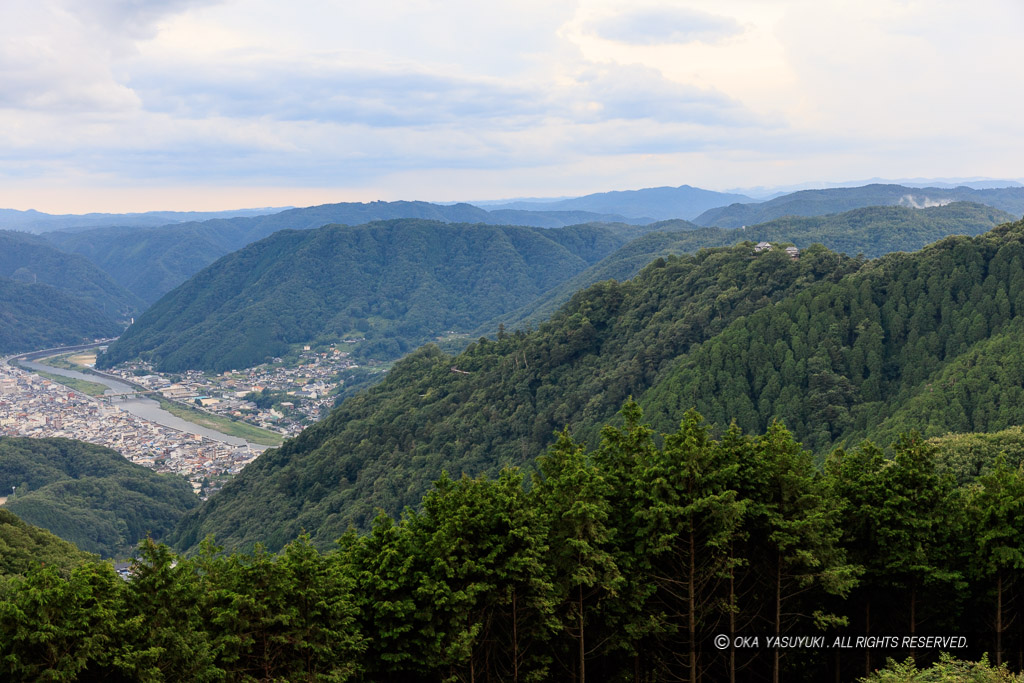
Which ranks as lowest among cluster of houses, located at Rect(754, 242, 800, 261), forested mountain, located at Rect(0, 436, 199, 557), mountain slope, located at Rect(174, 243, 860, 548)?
forested mountain, located at Rect(0, 436, 199, 557)

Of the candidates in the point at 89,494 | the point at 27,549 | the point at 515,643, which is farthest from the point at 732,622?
the point at 89,494

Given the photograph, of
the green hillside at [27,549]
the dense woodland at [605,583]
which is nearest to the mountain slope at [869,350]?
the dense woodland at [605,583]

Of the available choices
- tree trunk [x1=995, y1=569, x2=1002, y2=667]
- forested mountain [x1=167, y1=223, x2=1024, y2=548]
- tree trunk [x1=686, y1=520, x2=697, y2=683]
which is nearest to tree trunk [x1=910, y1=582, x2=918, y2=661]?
tree trunk [x1=995, y1=569, x2=1002, y2=667]

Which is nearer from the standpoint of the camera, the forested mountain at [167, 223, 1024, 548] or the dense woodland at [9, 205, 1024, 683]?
the dense woodland at [9, 205, 1024, 683]

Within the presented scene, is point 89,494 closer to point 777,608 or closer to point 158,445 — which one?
point 158,445

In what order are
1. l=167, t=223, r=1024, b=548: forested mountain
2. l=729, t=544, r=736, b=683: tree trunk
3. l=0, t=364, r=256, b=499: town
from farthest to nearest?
l=0, t=364, r=256, b=499: town → l=167, t=223, r=1024, b=548: forested mountain → l=729, t=544, r=736, b=683: tree trunk

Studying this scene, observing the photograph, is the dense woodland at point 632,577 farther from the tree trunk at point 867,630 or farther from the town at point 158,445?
the town at point 158,445

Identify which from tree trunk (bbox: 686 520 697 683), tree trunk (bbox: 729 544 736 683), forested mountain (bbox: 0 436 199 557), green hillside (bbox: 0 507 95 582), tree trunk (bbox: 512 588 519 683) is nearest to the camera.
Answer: tree trunk (bbox: 512 588 519 683)

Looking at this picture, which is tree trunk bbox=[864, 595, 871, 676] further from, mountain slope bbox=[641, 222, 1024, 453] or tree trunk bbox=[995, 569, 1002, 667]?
mountain slope bbox=[641, 222, 1024, 453]
